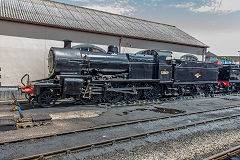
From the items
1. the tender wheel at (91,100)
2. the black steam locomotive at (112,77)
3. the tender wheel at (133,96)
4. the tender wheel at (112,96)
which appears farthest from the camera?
the tender wheel at (133,96)

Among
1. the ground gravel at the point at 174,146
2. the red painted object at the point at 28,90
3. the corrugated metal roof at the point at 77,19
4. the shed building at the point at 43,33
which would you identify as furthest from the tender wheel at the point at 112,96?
the corrugated metal roof at the point at 77,19

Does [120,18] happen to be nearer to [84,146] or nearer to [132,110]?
[132,110]

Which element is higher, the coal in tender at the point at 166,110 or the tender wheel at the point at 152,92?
the tender wheel at the point at 152,92

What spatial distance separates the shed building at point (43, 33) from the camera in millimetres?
17155

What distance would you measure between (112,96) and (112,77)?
4.07 feet

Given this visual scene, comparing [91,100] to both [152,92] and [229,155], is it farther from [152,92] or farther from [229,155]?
[229,155]

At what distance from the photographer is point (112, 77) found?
13.4m

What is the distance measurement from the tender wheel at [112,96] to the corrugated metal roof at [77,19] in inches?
353

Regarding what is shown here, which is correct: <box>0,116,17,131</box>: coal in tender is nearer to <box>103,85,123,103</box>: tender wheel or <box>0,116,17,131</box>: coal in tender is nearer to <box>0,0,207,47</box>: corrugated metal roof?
<box>103,85,123,103</box>: tender wheel

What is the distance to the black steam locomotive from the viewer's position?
11.3m

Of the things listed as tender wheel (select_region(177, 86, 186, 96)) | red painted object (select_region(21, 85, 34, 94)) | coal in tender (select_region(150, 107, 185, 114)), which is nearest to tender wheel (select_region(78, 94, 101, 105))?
red painted object (select_region(21, 85, 34, 94))

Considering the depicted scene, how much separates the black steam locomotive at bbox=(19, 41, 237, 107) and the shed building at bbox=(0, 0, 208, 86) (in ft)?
18.1

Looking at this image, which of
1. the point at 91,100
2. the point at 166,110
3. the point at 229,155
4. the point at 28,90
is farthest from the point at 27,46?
the point at 229,155

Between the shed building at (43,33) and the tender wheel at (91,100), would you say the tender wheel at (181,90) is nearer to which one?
the tender wheel at (91,100)
